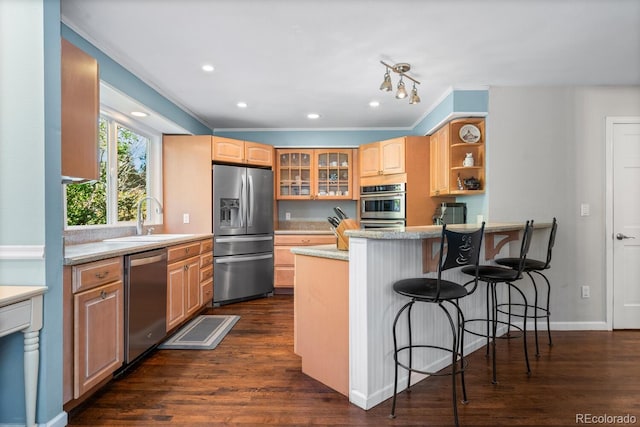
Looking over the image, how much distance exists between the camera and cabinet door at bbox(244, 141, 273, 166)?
4484 millimetres

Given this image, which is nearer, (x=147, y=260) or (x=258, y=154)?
(x=147, y=260)

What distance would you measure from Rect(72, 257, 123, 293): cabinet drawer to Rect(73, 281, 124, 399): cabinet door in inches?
1.5

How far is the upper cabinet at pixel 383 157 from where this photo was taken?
4.28 m

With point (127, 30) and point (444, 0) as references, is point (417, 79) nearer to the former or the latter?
point (444, 0)

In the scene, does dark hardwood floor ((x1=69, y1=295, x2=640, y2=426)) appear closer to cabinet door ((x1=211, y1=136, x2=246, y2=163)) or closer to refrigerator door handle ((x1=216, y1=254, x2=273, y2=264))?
refrigerator door handle ((x1=216, y1=254, x2=273, y2=264))

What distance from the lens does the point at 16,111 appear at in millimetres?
1620

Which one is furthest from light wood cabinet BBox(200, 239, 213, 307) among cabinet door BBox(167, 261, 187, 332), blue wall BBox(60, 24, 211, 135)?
blue wall BBox(60, 24, 211, 135)

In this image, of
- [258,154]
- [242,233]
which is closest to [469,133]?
[258,154]

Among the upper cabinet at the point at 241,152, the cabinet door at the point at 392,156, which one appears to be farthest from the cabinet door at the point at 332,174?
the upper cabinet at the point at 241,152

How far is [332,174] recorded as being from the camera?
201 inches

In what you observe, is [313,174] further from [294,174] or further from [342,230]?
[342,230]

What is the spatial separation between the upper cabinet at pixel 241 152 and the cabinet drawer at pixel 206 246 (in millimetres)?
1044

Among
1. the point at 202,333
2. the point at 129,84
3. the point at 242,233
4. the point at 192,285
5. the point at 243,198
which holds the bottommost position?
the point at 202,333

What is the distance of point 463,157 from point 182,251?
3050 millimetres
